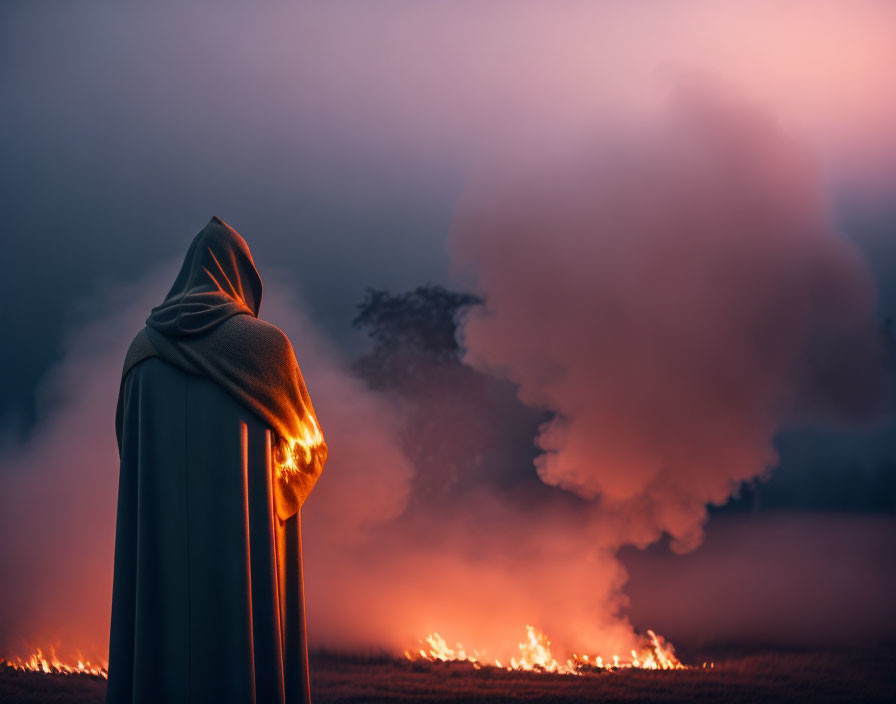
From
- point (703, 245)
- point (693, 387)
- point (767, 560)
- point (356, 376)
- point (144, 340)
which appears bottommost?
point (767, 560)

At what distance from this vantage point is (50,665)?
6.51m

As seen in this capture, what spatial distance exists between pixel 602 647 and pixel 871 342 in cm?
405

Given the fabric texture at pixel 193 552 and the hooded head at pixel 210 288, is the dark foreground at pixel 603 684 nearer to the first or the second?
the fabric texture at pixel 193 552

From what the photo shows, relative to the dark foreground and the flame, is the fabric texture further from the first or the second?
the dark foreground

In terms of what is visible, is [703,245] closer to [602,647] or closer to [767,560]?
[767,560]

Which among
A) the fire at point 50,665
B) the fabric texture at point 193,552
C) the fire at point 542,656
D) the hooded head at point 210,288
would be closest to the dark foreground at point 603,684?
the fire at point 50,665

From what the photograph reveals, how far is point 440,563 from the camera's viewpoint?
25.0 ft

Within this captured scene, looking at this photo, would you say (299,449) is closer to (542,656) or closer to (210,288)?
(210,288)

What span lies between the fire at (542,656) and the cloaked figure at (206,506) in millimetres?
4511

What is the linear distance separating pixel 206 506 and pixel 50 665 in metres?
5.33

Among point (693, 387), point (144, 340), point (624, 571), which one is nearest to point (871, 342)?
point (693, 387)

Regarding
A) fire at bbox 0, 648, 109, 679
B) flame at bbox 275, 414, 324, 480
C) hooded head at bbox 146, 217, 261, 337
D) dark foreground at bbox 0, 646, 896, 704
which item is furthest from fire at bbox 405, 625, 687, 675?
hooded head at bbox 146, 217, 261, 337

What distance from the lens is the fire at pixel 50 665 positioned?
6.30 meters

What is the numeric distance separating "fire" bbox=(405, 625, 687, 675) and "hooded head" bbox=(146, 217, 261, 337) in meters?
4.81
